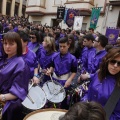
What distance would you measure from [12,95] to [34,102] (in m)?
1.13

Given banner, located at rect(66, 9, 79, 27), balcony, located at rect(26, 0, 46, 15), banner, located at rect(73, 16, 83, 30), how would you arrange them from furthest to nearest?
balcony, located at rect(26, 0, 46, 15), banner, located at rect(66, 9, 79, 27), banner, located at rect(73, 16, 83, 30)

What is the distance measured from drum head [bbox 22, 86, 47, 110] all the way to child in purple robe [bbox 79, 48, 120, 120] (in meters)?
1.17

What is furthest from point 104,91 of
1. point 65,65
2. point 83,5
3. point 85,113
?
point 83,5

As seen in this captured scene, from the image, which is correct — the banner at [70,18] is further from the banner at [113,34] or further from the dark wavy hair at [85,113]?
the dark wavy hair at [85,113]

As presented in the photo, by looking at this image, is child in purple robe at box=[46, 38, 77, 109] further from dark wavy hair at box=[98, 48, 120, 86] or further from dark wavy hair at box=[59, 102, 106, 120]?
dark wavy hair at box=[59, 102, 106, 120]

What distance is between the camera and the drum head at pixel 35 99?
10.9ft

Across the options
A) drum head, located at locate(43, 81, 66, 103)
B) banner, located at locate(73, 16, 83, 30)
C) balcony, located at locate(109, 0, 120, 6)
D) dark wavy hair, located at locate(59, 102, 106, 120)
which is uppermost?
balcony, located at locate(109, 0, 120, 6)

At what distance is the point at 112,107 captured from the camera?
2221 mm

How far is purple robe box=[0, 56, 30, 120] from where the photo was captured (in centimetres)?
235

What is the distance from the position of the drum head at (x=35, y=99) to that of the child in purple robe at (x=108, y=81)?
117 centimetres

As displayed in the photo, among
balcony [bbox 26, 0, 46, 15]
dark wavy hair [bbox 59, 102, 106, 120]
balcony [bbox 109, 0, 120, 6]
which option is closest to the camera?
dark wavy hair [bbox 59, 102, 106, 120]

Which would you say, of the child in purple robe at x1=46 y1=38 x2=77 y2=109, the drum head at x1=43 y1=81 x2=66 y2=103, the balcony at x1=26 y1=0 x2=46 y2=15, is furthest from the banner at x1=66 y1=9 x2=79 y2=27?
the drum head at x1=43 y1=81 x2=66 y2=103

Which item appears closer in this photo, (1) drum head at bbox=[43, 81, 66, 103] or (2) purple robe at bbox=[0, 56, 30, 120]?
(2) purple robe at bbox=[0, 56, 30, 120]

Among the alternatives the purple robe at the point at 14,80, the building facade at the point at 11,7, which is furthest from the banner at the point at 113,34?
the building facade at the point at 11,7
